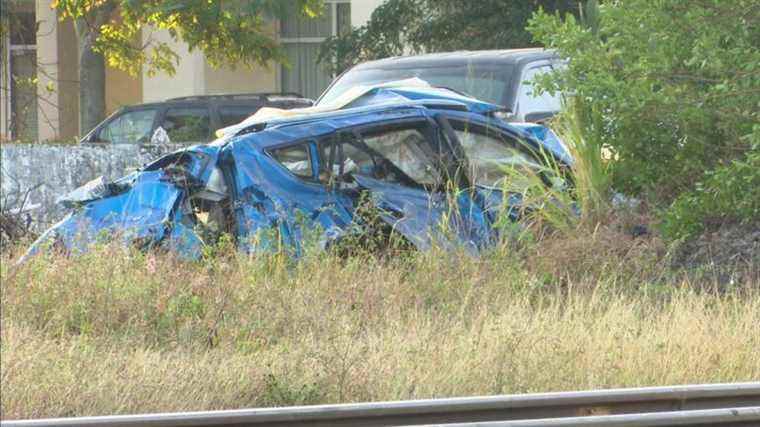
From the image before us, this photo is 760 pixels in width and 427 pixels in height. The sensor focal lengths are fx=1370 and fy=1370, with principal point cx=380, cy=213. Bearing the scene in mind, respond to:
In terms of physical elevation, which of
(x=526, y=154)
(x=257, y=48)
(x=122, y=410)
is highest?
(x=257, y=48)

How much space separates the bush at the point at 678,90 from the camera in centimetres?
962

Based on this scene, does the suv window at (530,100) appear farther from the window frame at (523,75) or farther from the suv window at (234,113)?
the suv window at (234,113)

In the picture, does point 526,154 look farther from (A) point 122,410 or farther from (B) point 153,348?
(A) point 122,410

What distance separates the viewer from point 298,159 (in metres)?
10.6

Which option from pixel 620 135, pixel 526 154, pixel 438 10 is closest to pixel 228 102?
pixel 438 10

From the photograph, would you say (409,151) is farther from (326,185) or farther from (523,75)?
(523,75)

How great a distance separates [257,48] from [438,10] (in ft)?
10.5

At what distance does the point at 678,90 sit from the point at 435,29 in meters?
11.4

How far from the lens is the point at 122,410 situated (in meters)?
6.64

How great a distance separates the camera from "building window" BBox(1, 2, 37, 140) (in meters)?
25.0

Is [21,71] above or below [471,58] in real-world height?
above

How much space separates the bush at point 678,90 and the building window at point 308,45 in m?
14.6

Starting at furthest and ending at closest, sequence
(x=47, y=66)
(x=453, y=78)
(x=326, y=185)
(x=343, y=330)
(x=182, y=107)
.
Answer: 1. (x=47, y=66)
2. (x=182, y=107)
3. (x=453, y=78)
4. (x=326, y=185)
5. (x=343, y=330)

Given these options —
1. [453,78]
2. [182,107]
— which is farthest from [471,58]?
[182,107]
